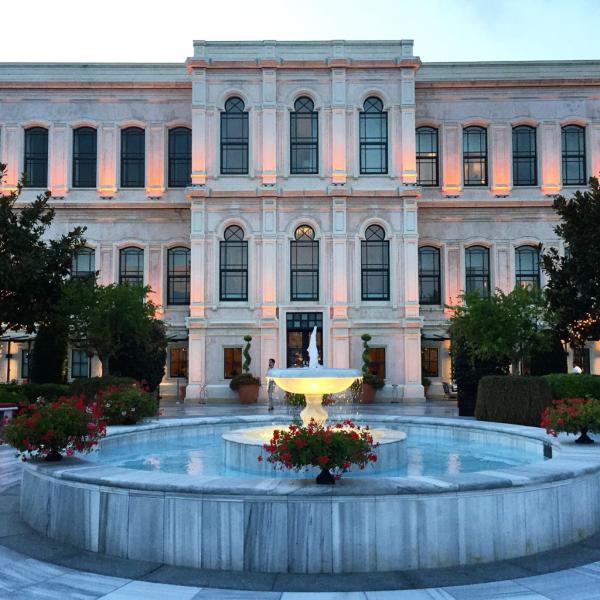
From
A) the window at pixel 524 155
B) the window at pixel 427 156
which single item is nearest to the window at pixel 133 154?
the window at pixel 427 156

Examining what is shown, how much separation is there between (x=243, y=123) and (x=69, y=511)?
26913 millimetres

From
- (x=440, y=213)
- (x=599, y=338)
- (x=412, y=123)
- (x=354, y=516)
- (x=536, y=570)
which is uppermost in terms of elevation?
(x=412, y=123)

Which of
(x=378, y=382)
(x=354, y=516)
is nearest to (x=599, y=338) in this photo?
(x=378, y=382)

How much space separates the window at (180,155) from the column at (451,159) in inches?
490

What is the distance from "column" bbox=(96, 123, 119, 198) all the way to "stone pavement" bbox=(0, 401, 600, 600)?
28239 mm

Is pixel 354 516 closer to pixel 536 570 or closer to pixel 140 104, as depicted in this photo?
pixel 536 570

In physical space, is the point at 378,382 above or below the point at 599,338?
below

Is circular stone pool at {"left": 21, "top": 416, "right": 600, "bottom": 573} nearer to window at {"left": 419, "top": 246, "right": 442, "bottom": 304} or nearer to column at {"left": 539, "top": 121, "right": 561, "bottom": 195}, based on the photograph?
window at {"left": 419, "top": 246, "right": 442, "bottom": 304}

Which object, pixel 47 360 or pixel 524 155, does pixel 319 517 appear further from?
pixel 524 155

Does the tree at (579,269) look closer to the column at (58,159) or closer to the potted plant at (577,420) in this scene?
the potted plant at (577,420)

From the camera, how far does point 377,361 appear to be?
32.1m

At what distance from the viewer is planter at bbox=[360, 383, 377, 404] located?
30.4 m

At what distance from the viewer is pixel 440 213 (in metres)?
34.3

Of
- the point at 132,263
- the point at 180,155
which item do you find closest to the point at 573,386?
the point at 132,263
